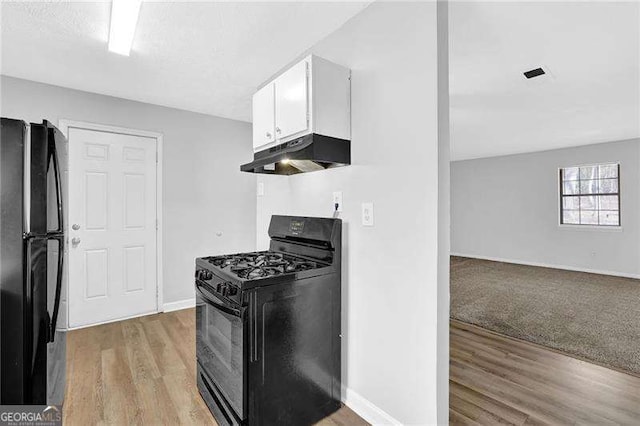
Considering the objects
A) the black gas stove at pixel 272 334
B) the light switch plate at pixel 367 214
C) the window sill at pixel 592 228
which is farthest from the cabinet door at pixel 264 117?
the window sill at pixel 592 228

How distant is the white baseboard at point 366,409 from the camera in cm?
175

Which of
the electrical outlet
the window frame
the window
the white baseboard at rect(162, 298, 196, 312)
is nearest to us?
the electrical outlet

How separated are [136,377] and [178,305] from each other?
1556mm

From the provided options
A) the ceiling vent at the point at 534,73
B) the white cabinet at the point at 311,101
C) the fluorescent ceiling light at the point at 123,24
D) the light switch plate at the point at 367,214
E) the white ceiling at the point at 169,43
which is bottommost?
the light switch plate at the point at 367,214

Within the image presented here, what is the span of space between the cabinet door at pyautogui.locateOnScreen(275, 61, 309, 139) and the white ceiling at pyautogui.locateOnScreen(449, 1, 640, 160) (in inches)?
43.6

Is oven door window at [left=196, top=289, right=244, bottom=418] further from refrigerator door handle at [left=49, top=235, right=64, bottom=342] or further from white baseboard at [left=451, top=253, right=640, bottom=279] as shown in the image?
white baseboard at [left=451, top=253, right=640, bottom=279]

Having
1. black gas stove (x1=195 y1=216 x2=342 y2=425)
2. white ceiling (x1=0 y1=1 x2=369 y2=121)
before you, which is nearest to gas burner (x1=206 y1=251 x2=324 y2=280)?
black gas stove (x1=195 y1=216 x2=342 y2=425)

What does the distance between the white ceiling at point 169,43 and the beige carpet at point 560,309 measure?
3393mm

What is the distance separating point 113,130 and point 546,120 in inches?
229

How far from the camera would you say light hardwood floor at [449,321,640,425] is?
1.85 meters

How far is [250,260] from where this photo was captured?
2148 millimetres

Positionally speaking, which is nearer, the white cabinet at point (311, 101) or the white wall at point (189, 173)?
the white cabinet at point (311, 101)

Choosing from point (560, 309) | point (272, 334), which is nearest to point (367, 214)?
point (272, 334)

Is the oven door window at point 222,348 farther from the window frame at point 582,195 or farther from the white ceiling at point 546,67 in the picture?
the window frame at point 582,195
